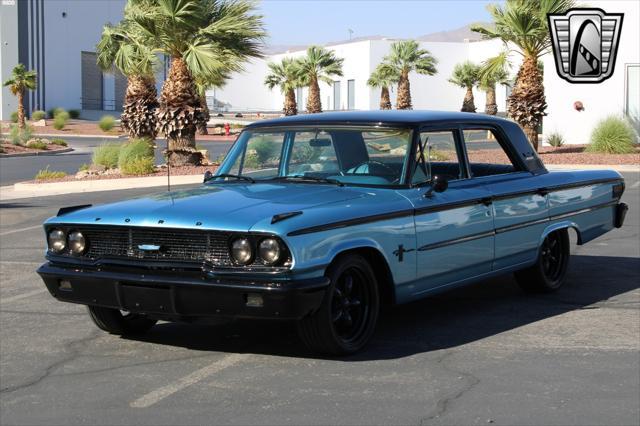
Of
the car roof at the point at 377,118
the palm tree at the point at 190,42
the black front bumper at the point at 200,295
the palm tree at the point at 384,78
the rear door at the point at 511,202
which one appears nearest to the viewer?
the black front bumper at the point at 200,295

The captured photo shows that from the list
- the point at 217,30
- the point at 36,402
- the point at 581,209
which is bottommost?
the point at 36,402

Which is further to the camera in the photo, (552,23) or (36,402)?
(552,23)

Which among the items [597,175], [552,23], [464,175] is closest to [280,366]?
[464,175]

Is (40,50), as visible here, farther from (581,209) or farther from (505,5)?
(581,209)

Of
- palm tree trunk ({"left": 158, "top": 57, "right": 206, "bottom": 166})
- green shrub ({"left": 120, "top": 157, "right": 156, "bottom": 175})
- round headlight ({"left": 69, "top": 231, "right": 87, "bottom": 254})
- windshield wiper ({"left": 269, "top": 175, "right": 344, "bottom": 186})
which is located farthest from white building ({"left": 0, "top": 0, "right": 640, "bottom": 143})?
round headlight ({"left": 69, "top": 231, "right": 87, "bottom": 254})

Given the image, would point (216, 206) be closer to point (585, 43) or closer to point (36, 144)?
point (585, 43)

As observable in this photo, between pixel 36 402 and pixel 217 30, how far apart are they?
876 inches

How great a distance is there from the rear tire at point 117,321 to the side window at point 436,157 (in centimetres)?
229

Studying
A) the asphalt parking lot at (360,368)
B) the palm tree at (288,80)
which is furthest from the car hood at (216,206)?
the palm tree at (288,80)

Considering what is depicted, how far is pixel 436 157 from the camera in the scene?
8.23 metres

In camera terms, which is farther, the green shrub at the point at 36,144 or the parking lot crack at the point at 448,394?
the green shrub at the point at 36,144

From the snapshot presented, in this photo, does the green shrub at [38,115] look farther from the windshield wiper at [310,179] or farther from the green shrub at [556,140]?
the windshield wiper at [310,179]

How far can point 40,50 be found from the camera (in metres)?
85.6

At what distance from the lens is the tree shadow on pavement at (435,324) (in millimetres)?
7339
